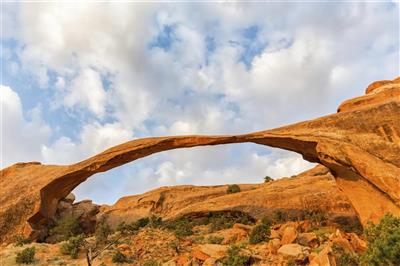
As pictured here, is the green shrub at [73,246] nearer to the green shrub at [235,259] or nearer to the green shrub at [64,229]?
the green shrub at [64,229]

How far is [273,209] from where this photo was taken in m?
22.9

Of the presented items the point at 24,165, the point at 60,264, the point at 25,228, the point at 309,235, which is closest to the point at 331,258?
the point at 309,235

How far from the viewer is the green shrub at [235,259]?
12.0 meters

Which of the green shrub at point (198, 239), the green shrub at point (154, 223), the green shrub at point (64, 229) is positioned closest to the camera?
the green shrub at point (198, 239)

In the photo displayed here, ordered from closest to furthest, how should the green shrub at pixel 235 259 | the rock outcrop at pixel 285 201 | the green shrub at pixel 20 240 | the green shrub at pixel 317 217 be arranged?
the green shrub at pixel 235 259 < the green shrub at pixel 20 240 < the green shrub at pixel 317 217 < the rock outcrop at pixel 285 201

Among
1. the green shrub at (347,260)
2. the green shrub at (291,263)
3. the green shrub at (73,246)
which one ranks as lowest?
the green shrub at (347,260)

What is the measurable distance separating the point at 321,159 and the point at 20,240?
14.4 m

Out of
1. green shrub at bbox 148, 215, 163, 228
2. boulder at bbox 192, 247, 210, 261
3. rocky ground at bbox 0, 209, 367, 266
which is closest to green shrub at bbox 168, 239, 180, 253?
rocky ground at bbox 0, 209, 367, 266

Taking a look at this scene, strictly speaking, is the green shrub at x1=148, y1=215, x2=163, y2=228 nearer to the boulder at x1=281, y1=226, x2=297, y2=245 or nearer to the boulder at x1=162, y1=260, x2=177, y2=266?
the boulder at x1=162, y1=260, x2=177, y2=266

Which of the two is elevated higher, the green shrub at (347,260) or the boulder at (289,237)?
the boulder at (289,237)

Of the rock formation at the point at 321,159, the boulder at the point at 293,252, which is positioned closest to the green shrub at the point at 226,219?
the rock formation at the point at 321,159

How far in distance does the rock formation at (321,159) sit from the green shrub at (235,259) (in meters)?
5.19

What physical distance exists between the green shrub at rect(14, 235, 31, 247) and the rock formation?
369mm

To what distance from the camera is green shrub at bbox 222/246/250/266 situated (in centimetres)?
1195
